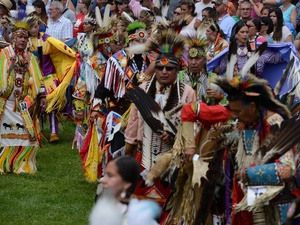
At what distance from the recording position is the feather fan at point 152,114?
7062mm

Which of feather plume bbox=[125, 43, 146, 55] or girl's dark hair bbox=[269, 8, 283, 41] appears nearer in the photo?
feather plume bbox=[125, 43, 146, 55]

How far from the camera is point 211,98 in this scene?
744 centimetres

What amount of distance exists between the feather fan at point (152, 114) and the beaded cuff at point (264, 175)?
1.40 meters

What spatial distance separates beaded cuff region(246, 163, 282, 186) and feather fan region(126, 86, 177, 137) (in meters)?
1.40

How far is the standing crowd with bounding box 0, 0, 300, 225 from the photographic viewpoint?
5781 mm

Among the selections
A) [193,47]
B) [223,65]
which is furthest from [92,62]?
[193,47]

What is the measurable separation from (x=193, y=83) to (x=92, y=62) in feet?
8.92

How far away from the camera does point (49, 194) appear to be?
9.31 metres

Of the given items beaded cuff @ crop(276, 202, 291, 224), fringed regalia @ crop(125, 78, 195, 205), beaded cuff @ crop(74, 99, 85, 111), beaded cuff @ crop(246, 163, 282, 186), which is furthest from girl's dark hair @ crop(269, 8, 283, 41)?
beaded cuff @ crop(246, 163, 282, 186)

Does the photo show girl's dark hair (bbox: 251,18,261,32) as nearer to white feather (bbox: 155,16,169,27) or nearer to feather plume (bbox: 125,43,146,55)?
white feather (bbox: 155,16,169,27)

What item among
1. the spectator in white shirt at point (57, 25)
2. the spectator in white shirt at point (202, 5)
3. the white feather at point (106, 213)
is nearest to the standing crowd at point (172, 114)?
the white feather at point (106, 213)

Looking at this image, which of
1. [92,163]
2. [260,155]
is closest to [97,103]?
[92,163]

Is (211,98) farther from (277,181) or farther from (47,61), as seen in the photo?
(47,61)

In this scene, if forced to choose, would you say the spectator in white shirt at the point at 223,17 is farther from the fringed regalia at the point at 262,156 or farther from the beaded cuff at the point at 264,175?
the beaded cuff at the point at 264,175
